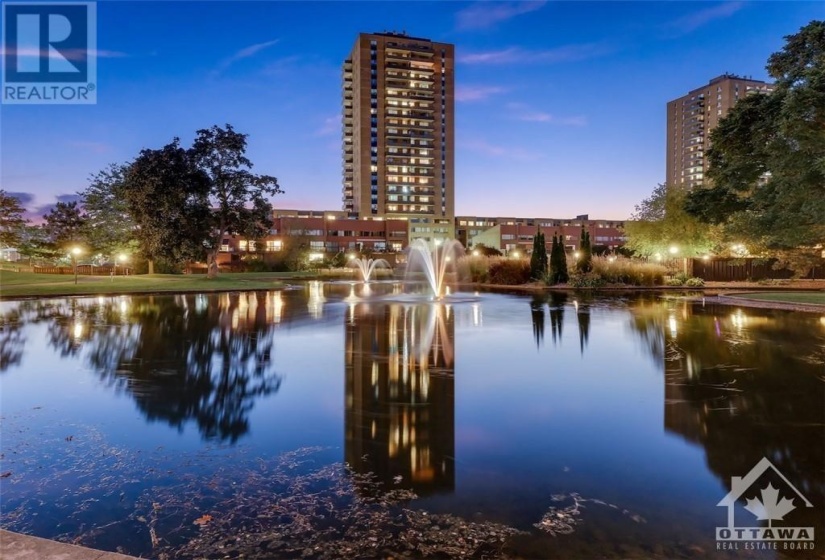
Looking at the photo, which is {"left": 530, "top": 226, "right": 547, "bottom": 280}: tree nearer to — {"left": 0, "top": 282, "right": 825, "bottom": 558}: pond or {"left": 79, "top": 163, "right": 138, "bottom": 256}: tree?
{"left": 0, "top": 282, "right": 825, "bottom": 558}: pond

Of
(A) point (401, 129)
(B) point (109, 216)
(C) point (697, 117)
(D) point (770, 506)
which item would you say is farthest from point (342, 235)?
(C) point (697, 117)

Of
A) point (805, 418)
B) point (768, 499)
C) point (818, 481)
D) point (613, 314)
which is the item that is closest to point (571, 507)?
point (768, 499)

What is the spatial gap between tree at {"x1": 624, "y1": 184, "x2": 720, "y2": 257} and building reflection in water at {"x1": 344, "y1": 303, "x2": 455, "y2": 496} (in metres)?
37.8

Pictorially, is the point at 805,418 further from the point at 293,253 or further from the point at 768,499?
the point at 293,253

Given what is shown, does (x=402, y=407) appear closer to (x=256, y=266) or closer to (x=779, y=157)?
(x=779, y=157)

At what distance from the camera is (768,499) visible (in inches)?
181

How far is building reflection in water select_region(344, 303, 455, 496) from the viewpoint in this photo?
5.22 m

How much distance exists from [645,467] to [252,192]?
4570 centimetres

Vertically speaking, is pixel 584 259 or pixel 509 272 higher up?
pixel 584 259

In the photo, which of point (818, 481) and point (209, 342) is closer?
point (818, 481)

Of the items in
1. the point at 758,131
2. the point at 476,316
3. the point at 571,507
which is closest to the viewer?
the point at 571,507

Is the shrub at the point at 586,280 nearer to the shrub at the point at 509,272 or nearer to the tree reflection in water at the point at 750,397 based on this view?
the shrub at the point at 509,272

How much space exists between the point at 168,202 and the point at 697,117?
198m

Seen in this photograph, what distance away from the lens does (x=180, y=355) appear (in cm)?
1139
